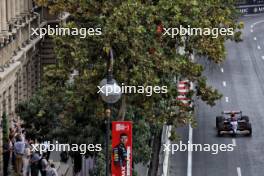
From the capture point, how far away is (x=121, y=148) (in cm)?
3647

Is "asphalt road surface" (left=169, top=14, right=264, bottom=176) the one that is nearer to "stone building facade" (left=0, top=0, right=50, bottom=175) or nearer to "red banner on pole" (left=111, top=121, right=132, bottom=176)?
"stone building facade" (left=0, top=0, right=50, bottom=175)

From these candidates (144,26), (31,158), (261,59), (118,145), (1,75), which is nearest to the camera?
(118,145)

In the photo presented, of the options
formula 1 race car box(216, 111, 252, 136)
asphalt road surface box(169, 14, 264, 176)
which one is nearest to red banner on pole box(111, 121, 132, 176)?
asphalt road surface box(169, 14, 264, 176)

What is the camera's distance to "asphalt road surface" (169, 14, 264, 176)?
5619cm

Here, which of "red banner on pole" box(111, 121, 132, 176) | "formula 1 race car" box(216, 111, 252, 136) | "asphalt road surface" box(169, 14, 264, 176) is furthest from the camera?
"formula 1 race car" box(216, 111, 252, 136)

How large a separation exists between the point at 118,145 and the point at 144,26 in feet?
15.9

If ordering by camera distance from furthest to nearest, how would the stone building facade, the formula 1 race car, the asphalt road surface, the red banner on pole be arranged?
the formula 1 race car, the asphalt road surface, the stone building facade, the red banner on pole

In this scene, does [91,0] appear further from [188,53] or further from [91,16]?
[188,53]

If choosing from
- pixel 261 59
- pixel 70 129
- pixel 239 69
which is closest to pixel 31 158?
pixel 70 129

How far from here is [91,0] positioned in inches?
1582

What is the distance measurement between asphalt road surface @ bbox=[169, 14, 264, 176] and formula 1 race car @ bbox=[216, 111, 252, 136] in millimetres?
414

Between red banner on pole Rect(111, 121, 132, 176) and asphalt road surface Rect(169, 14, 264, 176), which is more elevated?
asphalt road surface Rect(169, 14, 264, 176)

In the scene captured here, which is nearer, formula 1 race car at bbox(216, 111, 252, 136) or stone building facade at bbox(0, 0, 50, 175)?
stone building facade at bbox(0, 0, 50, 175)

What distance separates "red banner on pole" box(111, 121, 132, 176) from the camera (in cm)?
3612
